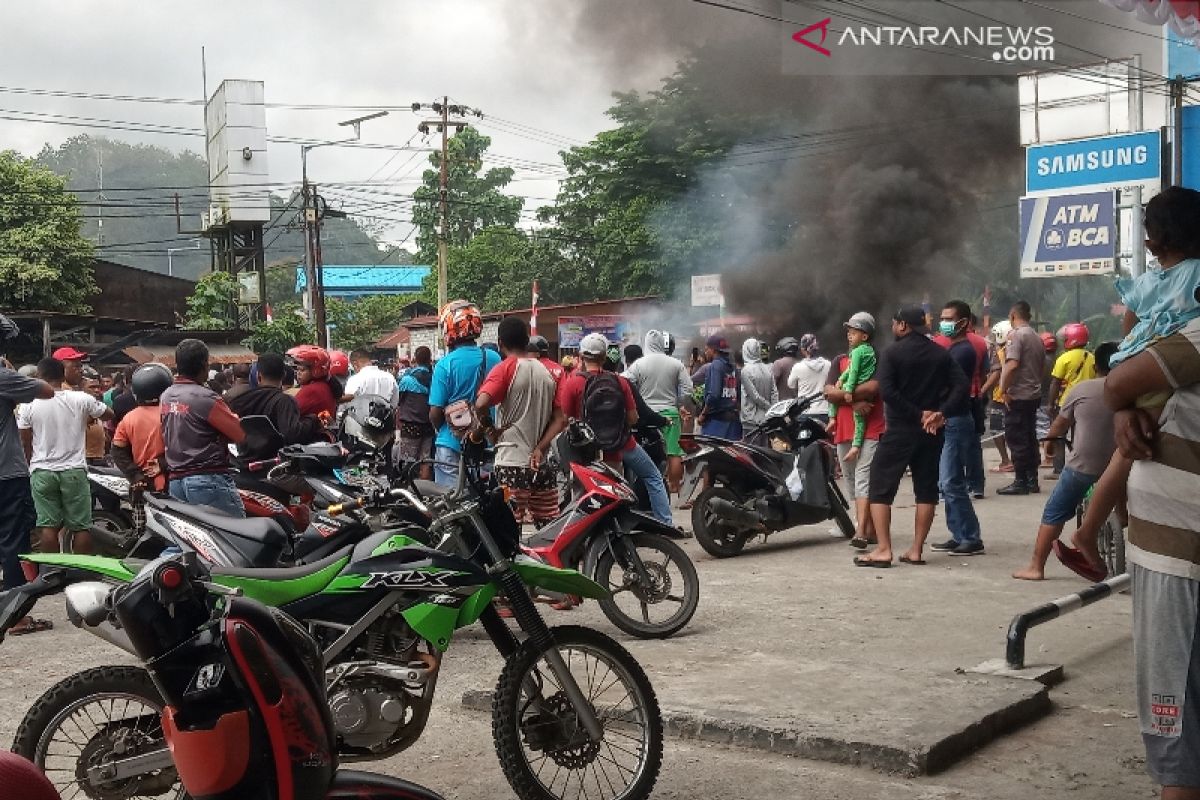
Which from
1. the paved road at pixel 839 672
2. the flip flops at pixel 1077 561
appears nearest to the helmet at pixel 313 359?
the paved road at pixel 839 672

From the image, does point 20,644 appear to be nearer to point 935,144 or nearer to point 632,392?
point 632,392

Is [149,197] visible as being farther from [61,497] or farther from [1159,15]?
[1159,15]

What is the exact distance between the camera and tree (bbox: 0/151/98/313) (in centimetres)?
3991

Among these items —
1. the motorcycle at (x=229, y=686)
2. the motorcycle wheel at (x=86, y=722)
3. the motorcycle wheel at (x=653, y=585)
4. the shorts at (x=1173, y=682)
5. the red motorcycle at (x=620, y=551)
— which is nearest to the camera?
the motorcycle at (x=229, y=686)

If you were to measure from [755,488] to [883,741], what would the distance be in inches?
198

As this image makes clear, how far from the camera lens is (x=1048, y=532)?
7891mm

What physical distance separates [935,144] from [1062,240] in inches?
437

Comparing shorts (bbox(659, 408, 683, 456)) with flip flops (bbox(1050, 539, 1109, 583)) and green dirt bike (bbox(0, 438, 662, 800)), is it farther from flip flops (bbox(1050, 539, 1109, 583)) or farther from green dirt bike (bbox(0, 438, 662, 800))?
flip flops (bbox(1050, 539, 1109, 583))

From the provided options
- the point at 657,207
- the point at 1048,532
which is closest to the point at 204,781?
the point at 1048,532

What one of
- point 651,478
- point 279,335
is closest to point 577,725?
point 651,478

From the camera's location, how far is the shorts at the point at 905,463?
8.46 meters

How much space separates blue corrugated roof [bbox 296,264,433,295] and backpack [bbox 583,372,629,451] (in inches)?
3093

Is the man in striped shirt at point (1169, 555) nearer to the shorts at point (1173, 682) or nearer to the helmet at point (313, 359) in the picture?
the shorts at point (1173, 682)

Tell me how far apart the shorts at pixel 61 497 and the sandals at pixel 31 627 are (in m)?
0.81
